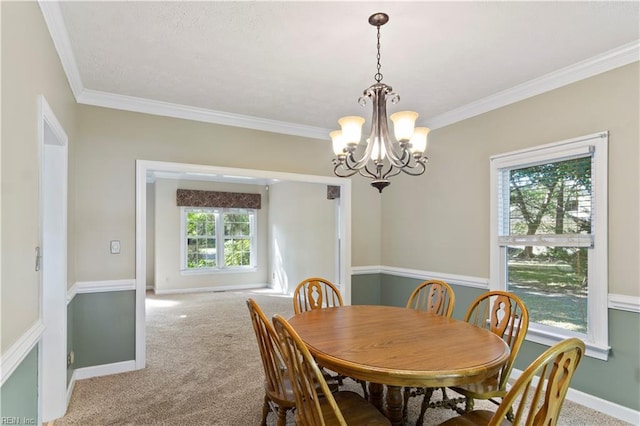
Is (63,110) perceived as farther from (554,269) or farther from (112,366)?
(554,269)

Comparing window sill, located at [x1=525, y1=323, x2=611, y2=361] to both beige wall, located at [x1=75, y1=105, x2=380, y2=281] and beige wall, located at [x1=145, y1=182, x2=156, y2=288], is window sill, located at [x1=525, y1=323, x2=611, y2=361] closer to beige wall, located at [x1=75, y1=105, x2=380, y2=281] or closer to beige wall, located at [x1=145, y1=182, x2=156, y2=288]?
beige wall, located at [x1=75, y1=105, x2=380, y2=281]

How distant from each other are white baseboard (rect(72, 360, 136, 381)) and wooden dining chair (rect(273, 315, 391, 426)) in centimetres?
241

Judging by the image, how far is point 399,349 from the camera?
1712mm

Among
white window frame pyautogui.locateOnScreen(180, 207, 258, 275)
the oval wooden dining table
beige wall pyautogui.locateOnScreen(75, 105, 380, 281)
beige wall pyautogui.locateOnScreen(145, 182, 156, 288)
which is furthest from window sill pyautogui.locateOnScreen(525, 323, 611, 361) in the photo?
beige wall pyautogui.locateOnScreen(145, 182, 156, 288)

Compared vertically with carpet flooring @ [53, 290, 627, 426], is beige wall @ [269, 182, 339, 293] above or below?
above

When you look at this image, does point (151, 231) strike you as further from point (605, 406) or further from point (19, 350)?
point (605, 406)

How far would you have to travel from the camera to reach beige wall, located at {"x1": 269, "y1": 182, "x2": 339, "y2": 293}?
6.59m

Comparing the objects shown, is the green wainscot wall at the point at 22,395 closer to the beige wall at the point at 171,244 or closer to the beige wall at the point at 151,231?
the beige wall at the point at 171,244

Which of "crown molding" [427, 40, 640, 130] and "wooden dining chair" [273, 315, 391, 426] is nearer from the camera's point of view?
"wooden dining chair" [273, 315, 391, 426]

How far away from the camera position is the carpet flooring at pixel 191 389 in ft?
8.04

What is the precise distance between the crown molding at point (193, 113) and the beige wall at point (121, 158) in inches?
2.2

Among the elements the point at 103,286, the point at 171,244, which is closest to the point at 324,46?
the point at 103,286

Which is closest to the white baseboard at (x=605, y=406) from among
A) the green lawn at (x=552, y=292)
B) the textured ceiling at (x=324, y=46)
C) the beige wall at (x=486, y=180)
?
the green lawn at (x=552, y=292)

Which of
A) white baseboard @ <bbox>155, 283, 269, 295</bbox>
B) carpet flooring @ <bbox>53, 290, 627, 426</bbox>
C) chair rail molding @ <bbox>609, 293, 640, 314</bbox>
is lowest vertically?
white baseboard @ <bbox>155, 283, 269, 295</bbox>
